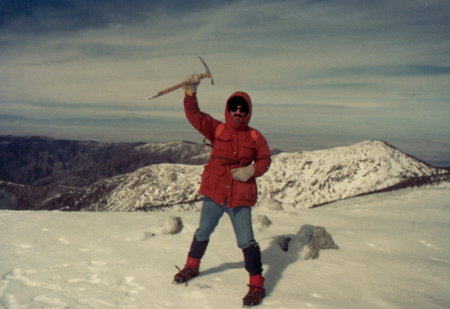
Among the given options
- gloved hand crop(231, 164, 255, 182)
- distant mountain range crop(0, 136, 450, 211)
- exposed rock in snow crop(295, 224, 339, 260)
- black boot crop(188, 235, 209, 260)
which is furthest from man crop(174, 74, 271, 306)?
distant mountain range crop(0, 136, 450, 211)

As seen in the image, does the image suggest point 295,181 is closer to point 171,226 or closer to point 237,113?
point 171,226

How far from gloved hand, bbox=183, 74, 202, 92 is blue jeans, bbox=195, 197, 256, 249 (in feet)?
6.36

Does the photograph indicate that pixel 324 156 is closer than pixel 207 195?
No

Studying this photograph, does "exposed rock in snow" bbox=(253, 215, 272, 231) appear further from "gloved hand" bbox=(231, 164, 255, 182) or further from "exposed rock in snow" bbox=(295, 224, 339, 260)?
"gloved hand" bbox=(231, 164, 255, 182)

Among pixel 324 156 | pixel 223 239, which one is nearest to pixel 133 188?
pixel 324 156

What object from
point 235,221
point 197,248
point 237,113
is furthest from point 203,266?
point 237,113

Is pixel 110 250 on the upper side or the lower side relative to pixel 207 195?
lower

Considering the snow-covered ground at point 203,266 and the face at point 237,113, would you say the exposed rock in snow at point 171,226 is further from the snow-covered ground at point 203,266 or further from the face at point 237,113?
the face at point 237,113

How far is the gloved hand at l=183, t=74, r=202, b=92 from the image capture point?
5.64 metres

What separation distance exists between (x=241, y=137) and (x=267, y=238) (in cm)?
456

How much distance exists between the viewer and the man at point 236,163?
5656mm

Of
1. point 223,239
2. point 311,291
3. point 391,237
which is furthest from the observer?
point 391,237

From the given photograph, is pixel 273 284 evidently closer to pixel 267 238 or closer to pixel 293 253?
pixel 293 253

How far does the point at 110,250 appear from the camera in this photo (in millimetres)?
7809
